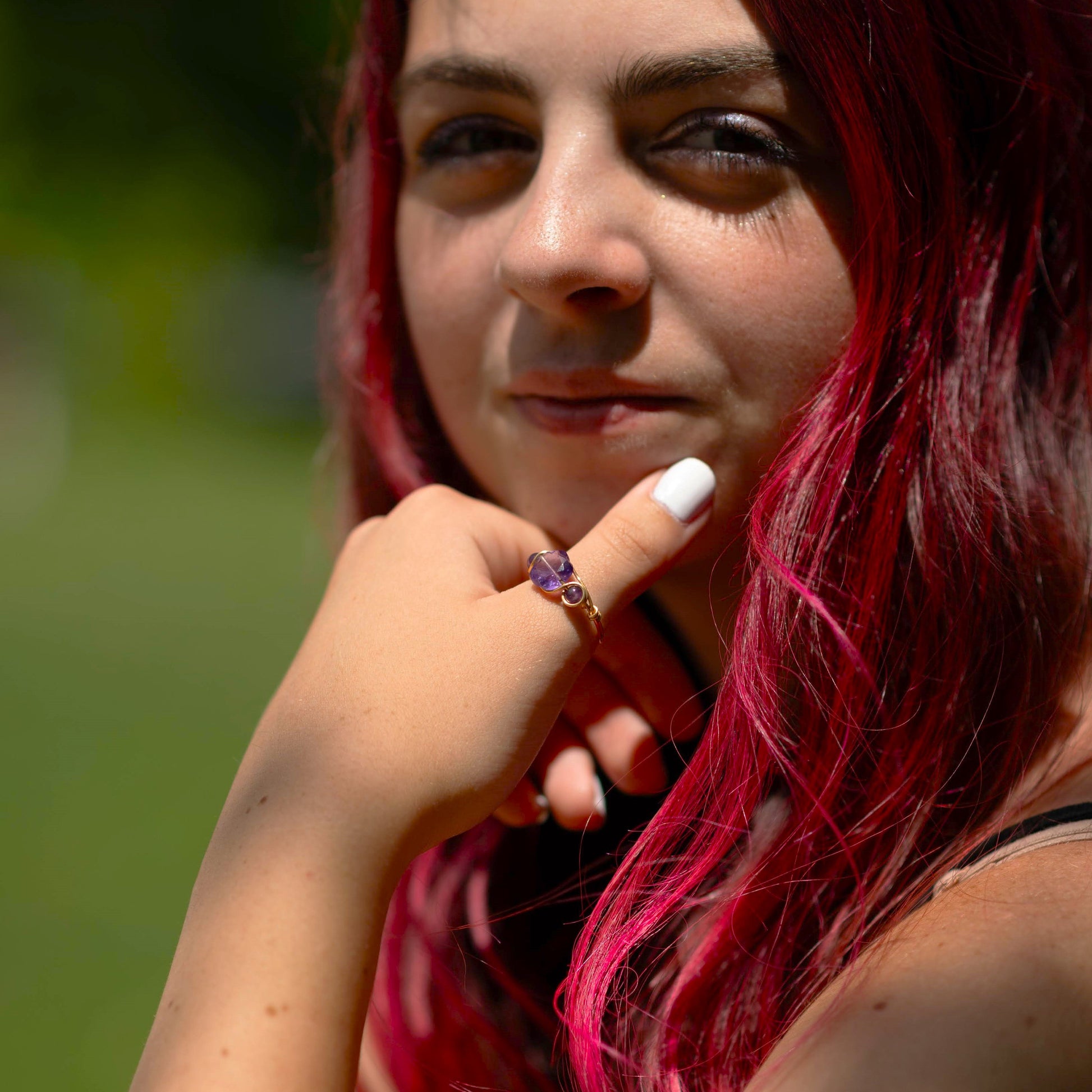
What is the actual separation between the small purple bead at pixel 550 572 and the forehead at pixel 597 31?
56cm

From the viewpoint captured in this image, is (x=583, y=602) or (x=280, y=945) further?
(x=583, y=602)

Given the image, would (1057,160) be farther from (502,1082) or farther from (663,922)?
(502,1082)

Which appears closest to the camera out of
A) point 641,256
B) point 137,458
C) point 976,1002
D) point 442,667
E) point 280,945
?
point 976,1002

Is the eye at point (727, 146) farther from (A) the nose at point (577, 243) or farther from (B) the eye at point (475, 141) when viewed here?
(B) the eye at point (475, 141)

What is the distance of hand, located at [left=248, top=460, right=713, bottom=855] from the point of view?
1.09m

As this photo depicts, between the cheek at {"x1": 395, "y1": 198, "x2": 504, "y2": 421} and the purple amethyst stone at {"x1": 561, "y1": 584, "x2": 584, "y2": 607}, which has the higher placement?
the cheek at {"x1": 395, "y1": 198, "x2": 504, "y2": 421}

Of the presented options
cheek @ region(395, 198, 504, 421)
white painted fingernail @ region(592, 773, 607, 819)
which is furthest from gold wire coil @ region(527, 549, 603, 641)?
cheek @ region(395, 198, 504, 421)

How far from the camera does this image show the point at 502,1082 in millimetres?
1514

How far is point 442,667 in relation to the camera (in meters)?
1.13

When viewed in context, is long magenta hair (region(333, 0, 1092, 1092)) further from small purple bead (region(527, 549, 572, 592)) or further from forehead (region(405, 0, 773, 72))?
small purple bead (region(527, 549, 572, 592))

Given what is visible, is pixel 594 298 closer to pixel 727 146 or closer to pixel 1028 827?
pixel 727 146

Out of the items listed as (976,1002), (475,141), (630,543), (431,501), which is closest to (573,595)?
(630,543)

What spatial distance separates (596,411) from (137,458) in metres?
6.74

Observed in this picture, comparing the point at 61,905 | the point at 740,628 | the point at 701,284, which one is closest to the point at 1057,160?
the point at 701,284
